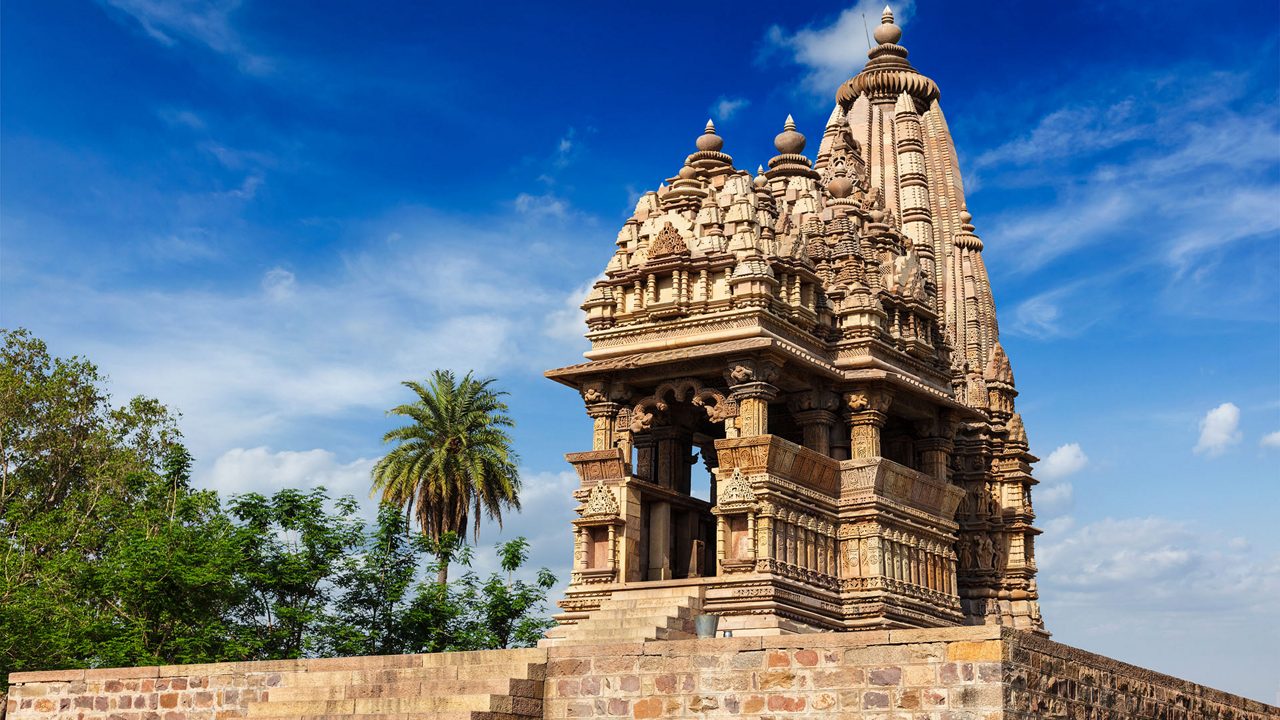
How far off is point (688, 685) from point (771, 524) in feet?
23.0

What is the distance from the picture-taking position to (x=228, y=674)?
661 inches

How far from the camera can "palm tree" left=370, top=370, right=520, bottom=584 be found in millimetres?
33156

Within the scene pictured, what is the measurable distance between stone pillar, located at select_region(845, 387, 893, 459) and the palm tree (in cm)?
1184

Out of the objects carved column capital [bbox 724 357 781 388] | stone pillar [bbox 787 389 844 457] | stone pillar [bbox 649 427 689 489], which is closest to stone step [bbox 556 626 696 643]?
carved column capital [bbox 724 357 781 388]

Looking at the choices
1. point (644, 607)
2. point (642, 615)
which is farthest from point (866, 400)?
point (642, 615)

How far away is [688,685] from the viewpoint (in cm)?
1418

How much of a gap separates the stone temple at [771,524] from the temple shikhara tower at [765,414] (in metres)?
0.04

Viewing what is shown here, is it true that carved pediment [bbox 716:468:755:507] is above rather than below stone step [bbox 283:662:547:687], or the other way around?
above

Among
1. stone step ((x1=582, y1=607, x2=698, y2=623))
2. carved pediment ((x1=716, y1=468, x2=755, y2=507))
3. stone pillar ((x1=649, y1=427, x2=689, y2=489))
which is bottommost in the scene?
stone step ((x1=582, y1=607, x2=698, y2=623))

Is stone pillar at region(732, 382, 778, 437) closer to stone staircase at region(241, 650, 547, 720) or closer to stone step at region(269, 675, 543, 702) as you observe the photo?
stone staircase at region(241, 650, 547, 720)

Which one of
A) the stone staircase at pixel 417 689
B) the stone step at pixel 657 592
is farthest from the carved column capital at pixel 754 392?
the stone staircase at pixel 417 689

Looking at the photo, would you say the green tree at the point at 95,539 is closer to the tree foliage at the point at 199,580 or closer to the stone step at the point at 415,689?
the tree foliage at the point at 199,580

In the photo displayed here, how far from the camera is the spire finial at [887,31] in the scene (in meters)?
33.5

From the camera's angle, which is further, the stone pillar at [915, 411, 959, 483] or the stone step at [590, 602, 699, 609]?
the stone pillar at [915, 411, 959, 483]
